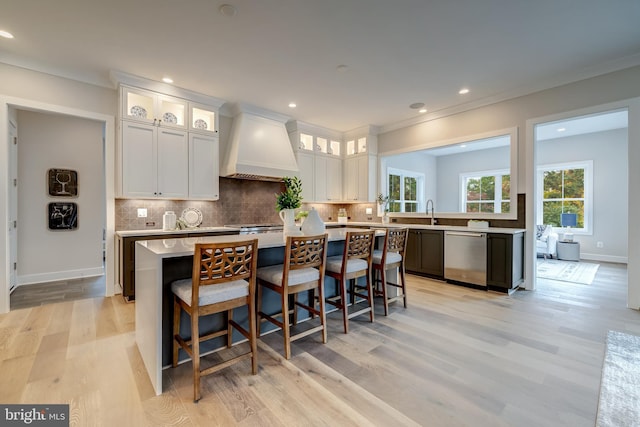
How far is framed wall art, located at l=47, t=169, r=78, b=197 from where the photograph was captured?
456cm

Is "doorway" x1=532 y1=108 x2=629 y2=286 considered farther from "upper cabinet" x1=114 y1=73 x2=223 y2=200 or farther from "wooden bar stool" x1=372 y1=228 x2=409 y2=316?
"upper cabinet" x1=114 y1=73 x2=223 y2=200

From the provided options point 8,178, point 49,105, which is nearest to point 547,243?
point 49,105

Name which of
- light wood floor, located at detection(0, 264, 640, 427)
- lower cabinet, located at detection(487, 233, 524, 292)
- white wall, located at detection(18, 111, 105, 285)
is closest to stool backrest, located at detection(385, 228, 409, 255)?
light wood floor, located at detection(0, 264, 640, 427)

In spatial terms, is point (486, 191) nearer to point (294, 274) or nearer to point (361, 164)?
point (361, 164)

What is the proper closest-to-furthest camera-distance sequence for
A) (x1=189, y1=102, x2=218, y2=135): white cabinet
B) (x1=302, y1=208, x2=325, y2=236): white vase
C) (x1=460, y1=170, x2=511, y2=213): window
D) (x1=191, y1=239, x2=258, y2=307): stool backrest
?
(x1=191, y1=239, x2=258, y2=307): stool backrest → (x1=302, y1=208, x2=325, y2=236): white vase → (x1=189, y1=102, x2=218, y2=135): white cabinet → (x1=460, y1=170, x2=511, y2=213): window

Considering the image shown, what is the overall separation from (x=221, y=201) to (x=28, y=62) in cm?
276

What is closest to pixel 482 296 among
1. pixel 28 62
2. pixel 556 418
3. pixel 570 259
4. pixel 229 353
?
pixel 556 418

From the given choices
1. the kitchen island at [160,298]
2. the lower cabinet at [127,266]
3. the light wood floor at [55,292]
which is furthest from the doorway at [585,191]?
the light wood floor at [55,292]

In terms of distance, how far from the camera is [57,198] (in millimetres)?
4629

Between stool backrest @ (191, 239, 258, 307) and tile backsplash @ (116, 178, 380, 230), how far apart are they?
2.88 m

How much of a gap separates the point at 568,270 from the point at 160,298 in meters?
6.64

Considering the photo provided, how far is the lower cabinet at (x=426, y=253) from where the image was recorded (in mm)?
4609

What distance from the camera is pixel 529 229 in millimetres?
4074

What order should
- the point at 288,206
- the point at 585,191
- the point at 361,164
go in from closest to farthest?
the point at 288,206, the point at 361,164, the point at 585,191
